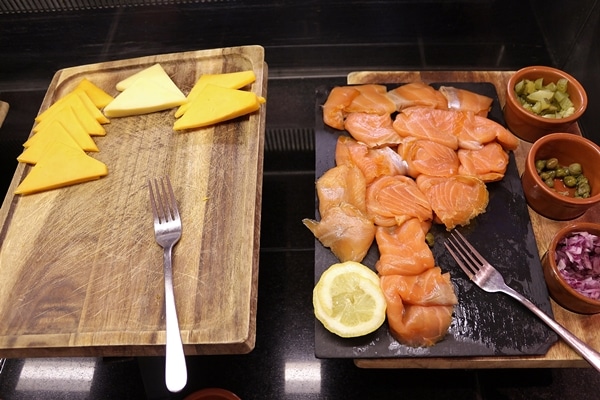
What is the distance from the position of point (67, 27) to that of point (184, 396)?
146 cm

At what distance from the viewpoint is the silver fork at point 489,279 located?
Answer: 44.6 inches

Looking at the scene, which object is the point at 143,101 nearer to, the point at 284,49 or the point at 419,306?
the point at 284,49

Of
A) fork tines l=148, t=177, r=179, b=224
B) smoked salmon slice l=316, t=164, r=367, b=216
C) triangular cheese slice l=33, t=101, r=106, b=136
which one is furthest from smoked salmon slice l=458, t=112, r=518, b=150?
triangular cheese slice l=33, t=101, r=106, b=136

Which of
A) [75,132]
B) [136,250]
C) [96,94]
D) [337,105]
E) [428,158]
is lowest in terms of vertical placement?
[136,250]

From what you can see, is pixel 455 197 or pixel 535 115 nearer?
pixel 455 197

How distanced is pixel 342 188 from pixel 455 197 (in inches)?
12.8

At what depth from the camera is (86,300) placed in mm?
1222

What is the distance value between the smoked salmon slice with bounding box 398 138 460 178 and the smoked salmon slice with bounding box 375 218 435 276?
7.4 inches

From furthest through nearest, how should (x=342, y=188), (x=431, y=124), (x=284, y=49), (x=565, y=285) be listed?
(x=284, y=49) < (x=431, y=124) < (x=342, y=188) < (x=565, y=285)

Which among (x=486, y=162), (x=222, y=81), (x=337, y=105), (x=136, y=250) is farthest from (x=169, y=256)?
(x=486, y=162)

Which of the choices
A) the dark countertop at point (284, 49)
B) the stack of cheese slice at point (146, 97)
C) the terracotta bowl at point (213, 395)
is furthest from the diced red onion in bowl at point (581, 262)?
the stack of cheese slice at point (146, 97)

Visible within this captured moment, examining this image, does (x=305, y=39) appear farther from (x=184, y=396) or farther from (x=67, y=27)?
(x=184, y=396)

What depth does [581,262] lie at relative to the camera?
1227 mm

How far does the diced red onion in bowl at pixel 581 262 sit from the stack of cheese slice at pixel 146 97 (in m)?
1.22
